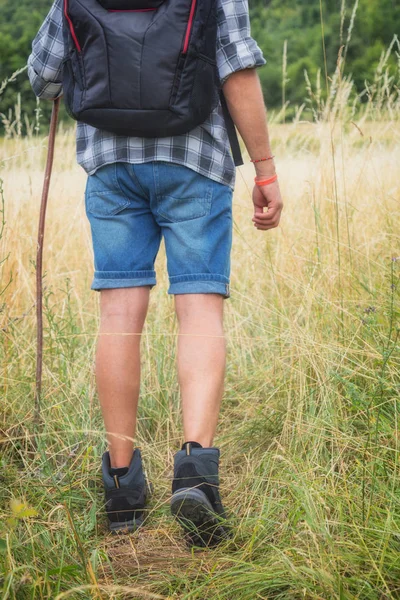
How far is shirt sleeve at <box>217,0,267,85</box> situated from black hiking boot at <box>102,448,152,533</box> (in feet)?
3.51

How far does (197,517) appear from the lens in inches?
69.8

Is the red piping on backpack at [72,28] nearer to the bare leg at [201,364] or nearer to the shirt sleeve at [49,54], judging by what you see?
the shirt sleeve at [49,54]

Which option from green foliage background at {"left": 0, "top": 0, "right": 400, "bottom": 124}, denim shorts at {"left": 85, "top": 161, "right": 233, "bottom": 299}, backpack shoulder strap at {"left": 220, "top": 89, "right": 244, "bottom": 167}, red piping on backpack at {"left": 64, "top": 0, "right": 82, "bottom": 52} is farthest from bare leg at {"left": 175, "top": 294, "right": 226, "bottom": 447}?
green foliage background at {"left": 0, "top": 0, "right": 400, "bottom": 124}

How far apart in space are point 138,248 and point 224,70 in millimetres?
500

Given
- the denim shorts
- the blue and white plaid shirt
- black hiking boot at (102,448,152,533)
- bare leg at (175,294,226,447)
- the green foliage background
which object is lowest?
black hiking boot at (102,448,152,533)

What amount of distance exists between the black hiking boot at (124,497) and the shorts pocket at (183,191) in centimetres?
70

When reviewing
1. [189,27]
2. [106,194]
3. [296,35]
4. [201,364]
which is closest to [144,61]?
[189,27]

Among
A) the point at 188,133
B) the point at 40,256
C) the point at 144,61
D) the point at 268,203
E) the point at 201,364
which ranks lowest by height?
the point at 201,364

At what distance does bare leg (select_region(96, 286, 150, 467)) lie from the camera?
1.97 metres

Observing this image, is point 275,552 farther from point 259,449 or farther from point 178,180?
point 178,180

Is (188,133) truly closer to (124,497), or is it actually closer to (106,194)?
(106,194)

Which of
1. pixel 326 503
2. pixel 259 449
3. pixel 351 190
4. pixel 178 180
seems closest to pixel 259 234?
pixel 351 190

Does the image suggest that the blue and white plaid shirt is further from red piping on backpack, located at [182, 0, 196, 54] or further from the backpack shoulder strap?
red piping on backpack, located at [182, 0, 196, 54]

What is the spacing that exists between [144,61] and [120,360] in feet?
2.49
